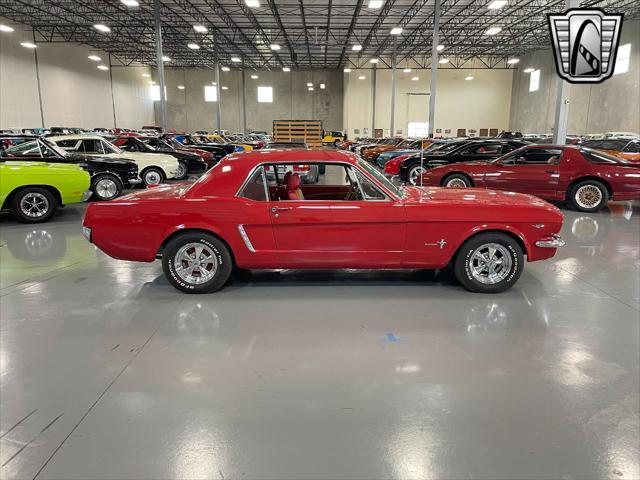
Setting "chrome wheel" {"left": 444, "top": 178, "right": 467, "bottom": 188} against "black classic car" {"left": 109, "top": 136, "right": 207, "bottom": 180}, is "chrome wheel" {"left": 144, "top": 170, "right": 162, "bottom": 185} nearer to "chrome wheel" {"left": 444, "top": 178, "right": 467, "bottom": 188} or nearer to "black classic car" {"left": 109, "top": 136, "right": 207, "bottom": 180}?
"black classic car" {"left": 109, "top": 136, "right": 207, "bottom": 180}

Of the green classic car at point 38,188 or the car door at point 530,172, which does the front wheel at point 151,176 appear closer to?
the green classic car at point 38,188

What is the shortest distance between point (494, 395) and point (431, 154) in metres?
12.0

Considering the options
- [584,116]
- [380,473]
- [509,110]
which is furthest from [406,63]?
[380,473]

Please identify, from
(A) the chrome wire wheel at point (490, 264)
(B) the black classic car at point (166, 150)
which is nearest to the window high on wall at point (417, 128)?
(B) the black classic car at point (166, 150)

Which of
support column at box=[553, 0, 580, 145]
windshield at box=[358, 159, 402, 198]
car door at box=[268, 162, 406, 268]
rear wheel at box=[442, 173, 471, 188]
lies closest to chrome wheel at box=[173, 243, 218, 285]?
car door at box=[268, 162, 406, 268]

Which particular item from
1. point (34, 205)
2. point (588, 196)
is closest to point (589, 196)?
point (588, 196)

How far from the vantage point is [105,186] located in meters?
11.5

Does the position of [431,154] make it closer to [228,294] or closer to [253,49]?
[228,294]

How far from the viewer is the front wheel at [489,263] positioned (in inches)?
193

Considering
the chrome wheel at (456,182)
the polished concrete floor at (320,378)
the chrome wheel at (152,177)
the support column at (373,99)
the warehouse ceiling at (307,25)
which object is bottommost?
the polished concrete floor at (320,378)

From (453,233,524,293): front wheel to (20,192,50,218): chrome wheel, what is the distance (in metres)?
7.76

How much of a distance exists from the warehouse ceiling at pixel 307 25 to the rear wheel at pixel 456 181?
15.9 metres

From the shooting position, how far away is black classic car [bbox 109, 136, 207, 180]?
1532 cm

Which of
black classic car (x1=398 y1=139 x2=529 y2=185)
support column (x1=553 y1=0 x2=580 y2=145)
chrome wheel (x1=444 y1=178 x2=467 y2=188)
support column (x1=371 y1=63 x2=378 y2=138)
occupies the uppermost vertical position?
support column (x1=371 y1=63 x2=378 y2=138)
